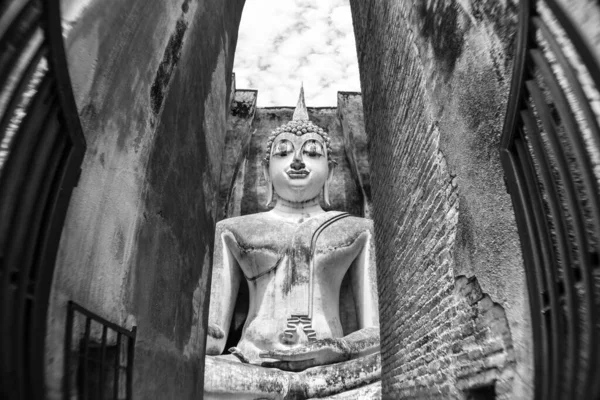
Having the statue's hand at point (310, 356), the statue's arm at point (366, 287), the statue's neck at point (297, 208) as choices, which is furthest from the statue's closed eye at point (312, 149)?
the statue's hand at point (310, 356)

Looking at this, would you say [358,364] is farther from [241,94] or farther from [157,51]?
[241,94]

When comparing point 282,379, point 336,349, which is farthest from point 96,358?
point 336,349

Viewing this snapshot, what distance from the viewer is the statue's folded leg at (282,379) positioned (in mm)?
5098

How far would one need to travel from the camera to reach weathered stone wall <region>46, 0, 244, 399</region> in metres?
1.90

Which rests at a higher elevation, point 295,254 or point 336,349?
point 295,254

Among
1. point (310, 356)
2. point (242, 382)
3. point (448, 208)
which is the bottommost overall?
point (242, 382)

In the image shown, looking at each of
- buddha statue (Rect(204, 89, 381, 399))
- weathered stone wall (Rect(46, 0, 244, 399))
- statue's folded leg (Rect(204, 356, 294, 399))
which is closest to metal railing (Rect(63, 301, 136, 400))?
weathered stone wall (Rect(46, 0, 244, 399))

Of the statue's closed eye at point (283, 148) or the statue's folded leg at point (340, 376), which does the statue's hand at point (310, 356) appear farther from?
the statue's closed eye at point (283, 148)

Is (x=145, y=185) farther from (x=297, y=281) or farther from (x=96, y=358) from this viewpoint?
(x=297, y=281)

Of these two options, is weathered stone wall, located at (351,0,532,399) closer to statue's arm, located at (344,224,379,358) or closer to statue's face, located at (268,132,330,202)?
statue's arm, located at (344,224,379,358)

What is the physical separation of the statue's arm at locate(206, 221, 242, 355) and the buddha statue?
0.01m

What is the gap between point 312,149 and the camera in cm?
746

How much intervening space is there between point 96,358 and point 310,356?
389cm

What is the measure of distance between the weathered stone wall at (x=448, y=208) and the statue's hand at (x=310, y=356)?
1.43 metres
